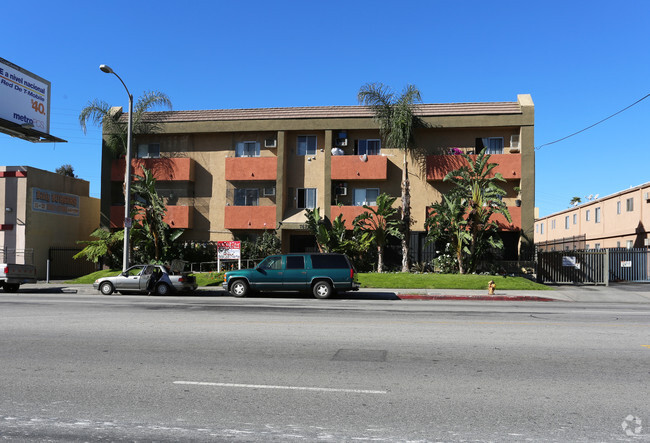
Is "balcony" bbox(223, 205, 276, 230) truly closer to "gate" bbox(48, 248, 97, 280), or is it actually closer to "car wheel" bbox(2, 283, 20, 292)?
"gate" bbox(48, 248, 97, 280)

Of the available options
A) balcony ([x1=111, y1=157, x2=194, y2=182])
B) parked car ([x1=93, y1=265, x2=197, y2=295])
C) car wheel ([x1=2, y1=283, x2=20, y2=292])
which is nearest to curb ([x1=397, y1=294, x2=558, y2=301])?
parked car ([x1=93, y1=265, x2=197, y2=295])

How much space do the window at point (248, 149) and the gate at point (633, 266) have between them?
2111 centimetres

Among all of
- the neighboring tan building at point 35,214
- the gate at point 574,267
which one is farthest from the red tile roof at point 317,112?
the gate at point 574,267

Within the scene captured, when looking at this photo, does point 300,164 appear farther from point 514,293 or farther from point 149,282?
point 514,293

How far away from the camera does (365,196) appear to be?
32.3 meters

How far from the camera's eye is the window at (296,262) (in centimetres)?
1994

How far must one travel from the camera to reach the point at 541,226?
62.5 meters

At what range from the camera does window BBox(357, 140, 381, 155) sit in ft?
106

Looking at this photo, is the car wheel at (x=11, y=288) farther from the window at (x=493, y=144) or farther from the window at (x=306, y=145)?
the window at (x=493, y=144)

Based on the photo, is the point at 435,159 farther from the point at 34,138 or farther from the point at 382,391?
the point at 382,391

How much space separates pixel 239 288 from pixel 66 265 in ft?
61.6

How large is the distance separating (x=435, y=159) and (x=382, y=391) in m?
26.1

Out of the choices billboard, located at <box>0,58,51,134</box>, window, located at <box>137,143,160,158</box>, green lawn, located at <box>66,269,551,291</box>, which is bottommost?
green lawn, located at <box>66,269,551,291</box>

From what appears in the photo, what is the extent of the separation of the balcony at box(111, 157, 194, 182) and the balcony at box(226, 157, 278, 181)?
2.65 m
